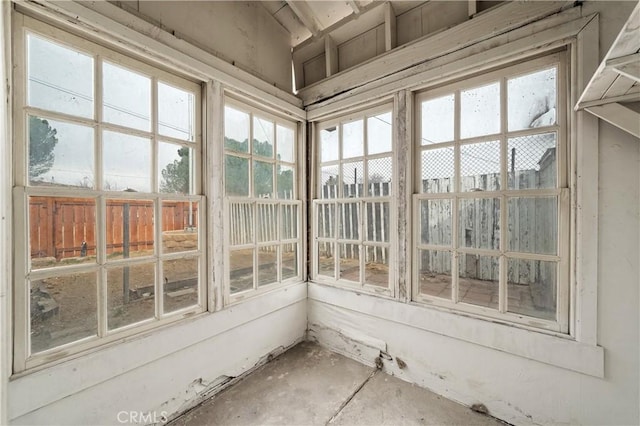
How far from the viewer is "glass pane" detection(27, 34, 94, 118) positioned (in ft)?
3.84

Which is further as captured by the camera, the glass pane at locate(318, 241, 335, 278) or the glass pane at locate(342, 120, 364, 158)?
the glass pane at locate(318, 241, 335, 278)

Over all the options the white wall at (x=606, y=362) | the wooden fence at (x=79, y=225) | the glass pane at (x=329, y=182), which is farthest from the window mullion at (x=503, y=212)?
the wooden fence at (x=79, y=225)

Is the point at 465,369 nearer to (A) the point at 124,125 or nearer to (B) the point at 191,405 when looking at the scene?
(B) the point at 191,405

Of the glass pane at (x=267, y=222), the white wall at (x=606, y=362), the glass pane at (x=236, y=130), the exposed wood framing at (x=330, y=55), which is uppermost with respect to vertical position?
the exposed wood framing at (x=330, y=55)

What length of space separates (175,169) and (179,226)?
1.26 ft

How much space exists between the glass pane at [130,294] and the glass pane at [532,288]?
2245mm

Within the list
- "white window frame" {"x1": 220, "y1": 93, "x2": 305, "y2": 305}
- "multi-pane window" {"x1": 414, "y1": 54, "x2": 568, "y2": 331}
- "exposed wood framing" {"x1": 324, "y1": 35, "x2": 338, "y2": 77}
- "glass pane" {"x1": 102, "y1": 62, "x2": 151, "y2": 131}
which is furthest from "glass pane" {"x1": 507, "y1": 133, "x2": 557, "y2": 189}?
"glass pane" {"x1": 102, "y1": 62, "x2": 151, "y2": 131}

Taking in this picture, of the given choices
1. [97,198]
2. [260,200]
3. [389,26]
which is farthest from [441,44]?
[97,198]

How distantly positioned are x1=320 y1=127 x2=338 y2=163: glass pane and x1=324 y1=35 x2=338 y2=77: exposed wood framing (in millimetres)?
507

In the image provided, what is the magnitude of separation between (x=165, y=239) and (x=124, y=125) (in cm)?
71

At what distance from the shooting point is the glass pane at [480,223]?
1.58 meters

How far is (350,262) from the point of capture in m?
2.24

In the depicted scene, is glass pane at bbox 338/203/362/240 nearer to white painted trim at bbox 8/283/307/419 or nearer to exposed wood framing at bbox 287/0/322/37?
white painted trim at bbox 8/283/307/419

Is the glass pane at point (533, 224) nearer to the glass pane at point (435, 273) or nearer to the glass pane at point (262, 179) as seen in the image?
the glass pane at point (435, 273)
